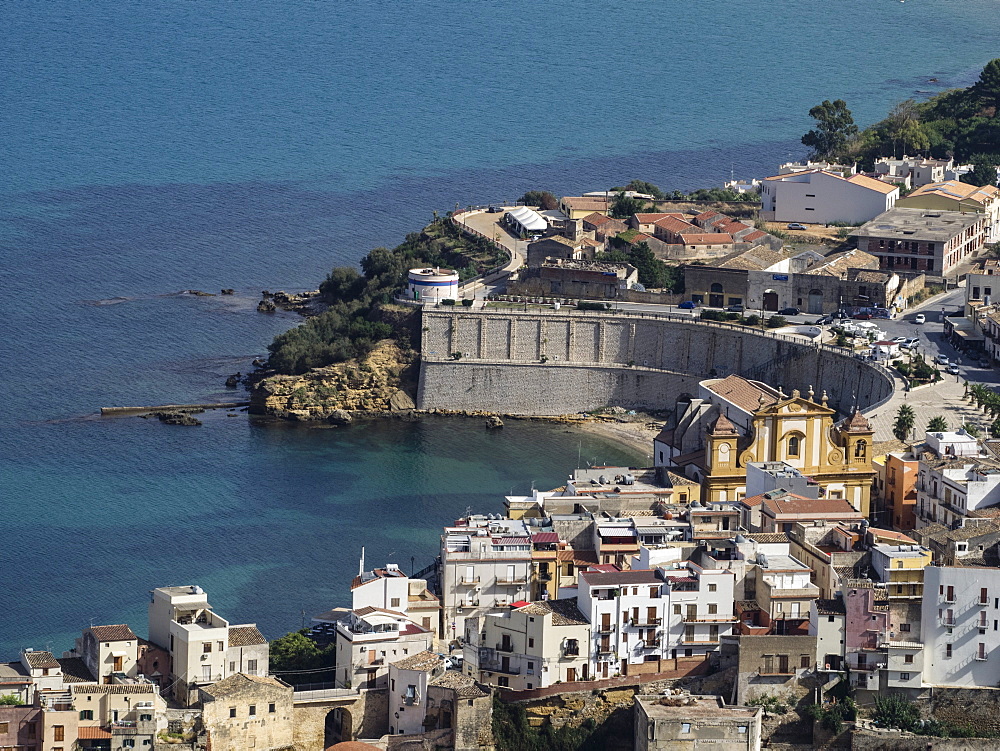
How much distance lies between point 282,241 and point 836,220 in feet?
114

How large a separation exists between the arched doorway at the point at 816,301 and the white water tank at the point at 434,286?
1535 cm

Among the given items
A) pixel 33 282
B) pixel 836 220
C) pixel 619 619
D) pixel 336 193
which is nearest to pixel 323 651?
pixel 619 619

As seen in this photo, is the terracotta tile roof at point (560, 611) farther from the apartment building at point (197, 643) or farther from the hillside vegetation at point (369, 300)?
the hillside vegetation at point (369, 300)

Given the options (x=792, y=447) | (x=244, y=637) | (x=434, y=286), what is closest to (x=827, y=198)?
(x=434, y=286)

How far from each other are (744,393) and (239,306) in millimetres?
43403

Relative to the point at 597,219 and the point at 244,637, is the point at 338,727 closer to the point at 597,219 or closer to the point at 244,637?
the point at 244,637

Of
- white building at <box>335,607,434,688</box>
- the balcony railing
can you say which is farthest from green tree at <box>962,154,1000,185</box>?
white building at <box>335,607,434,688</box>

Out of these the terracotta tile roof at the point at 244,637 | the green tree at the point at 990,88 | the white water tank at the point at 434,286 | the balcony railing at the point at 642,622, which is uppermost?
the green tree at the point at 990,88

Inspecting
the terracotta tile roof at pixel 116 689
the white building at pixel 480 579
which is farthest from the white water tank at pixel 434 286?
the terracotta tile roof at pixel 116 689

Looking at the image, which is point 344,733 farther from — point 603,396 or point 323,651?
point 603,396

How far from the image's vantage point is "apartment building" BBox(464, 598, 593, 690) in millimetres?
66688

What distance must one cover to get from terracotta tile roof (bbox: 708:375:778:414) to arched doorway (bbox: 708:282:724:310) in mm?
19713

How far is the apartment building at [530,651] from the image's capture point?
6669 centimetres

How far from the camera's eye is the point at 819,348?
3925 inches
